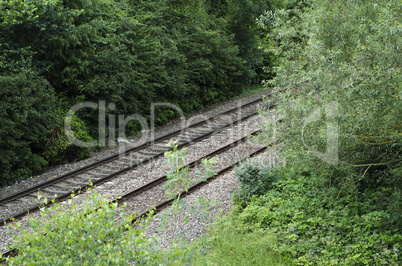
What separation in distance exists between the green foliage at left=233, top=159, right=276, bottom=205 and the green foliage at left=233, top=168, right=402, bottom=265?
0.31 meters

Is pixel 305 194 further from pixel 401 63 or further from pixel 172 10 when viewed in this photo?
pixel 172 10

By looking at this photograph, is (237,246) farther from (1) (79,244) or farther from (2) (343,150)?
(1) (79,244)

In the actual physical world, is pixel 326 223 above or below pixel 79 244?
below

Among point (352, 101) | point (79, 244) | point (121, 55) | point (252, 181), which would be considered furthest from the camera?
point (121, 55)

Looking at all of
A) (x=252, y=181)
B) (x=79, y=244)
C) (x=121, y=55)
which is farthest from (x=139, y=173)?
(x=79, y=244)

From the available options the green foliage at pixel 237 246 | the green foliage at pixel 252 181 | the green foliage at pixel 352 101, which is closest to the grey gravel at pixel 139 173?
the green foliage at pixel 252 181

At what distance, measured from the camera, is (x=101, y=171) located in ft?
34.4

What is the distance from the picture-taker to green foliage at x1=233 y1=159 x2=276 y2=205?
26.6 feet

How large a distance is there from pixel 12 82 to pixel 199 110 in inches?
388

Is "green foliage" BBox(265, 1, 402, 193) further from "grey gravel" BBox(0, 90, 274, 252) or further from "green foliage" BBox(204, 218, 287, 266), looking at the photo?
"grey gravel" BBox(0, 90, 274, 252)

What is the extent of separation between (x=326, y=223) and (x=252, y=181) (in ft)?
7.16

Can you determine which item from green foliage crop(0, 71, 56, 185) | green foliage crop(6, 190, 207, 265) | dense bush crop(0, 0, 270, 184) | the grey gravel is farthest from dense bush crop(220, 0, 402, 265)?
dense bush crop(0, 0, 270, 184)

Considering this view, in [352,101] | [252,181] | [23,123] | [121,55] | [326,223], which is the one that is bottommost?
[326,223]

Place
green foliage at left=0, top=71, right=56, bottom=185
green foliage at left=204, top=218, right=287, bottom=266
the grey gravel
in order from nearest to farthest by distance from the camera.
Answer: green foliage at left=204, top=218, right=287, bottom=266, the grey gravel, green foliage at left=0, top=71, right=56, bottom=185
